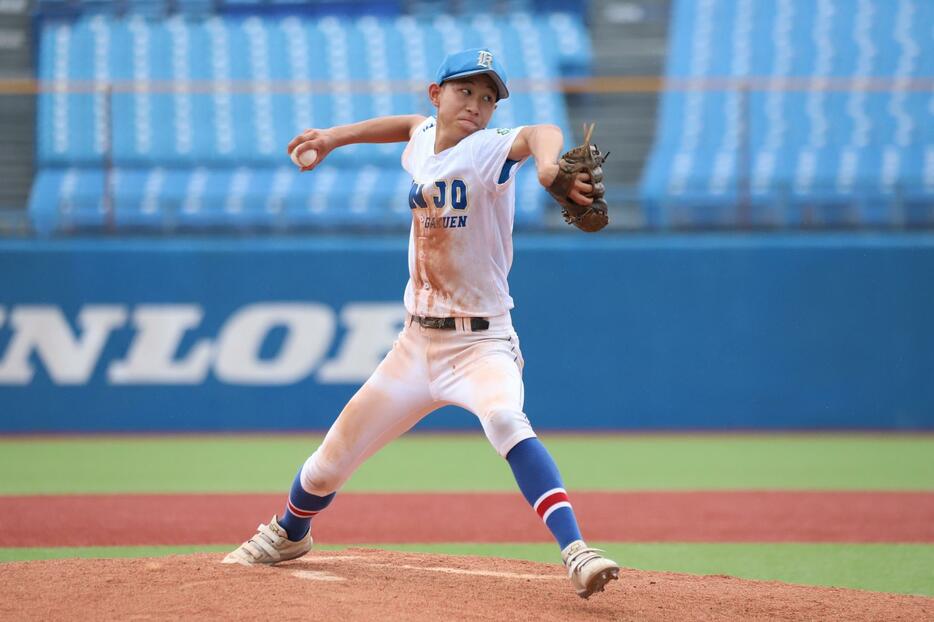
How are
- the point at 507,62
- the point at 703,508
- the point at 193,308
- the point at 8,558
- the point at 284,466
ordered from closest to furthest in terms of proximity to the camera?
the point at 8,558 → the point at 703,508 → the point at 284,466 → the point at 193,308 → the point at 507,62

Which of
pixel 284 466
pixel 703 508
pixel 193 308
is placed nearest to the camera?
pixel 703 508

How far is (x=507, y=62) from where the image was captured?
17.4 metres

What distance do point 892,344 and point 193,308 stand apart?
6.82 meters

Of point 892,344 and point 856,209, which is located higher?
point 856,209

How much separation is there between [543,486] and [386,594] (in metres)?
0.68

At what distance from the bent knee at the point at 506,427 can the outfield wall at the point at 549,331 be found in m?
7.46

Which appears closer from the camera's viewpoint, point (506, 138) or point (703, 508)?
point (506, 138)

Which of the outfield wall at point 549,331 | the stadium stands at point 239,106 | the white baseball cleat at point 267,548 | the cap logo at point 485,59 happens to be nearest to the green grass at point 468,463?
the outfield wall at point 549,331

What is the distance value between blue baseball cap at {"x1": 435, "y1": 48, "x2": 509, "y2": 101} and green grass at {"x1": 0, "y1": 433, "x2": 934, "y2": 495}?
Result: 459 cm

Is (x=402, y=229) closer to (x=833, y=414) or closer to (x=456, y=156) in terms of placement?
(x=833, y=414)

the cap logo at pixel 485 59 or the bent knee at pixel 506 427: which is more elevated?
the cap logo at pixel 485 59

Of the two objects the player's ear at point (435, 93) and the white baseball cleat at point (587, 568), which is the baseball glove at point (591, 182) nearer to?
the player's ear at point (435, 93)

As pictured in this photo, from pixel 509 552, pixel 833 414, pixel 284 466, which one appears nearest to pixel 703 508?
pixel 509 552

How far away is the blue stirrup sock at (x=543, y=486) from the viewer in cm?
439
